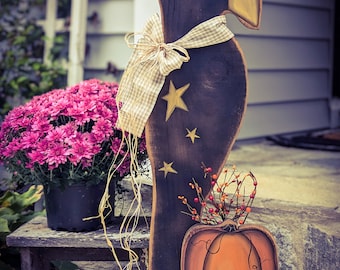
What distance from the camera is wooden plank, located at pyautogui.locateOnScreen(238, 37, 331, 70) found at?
122 inches

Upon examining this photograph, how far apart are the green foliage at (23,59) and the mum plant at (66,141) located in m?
1.37

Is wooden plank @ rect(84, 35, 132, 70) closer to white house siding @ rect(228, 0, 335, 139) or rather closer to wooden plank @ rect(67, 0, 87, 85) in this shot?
wooden plank @ rect(67, 0, 87, 85)

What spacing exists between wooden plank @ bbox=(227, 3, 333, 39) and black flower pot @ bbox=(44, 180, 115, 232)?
1.41 meters

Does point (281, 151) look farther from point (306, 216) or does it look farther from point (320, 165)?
point (306, 216)

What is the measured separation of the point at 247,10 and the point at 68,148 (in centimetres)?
59

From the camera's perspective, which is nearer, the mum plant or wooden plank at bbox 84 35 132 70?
the mum plant

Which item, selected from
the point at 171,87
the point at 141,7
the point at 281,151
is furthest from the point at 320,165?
the point at 171,87

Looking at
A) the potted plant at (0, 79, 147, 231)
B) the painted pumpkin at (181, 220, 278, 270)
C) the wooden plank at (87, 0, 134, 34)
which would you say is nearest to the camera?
the painted pumpkin at (181, 220, 278, 270)

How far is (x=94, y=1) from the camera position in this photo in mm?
3064

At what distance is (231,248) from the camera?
1.56 metres

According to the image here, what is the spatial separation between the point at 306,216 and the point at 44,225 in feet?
2.51

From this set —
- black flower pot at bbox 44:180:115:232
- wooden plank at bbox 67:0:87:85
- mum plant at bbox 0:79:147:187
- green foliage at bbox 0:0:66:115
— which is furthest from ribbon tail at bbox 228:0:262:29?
green foliage at bbox 0:0:66:115

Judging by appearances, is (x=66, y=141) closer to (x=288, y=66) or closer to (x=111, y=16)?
(x=111, y=16)

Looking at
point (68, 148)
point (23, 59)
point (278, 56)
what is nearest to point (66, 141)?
point (68, 148)
